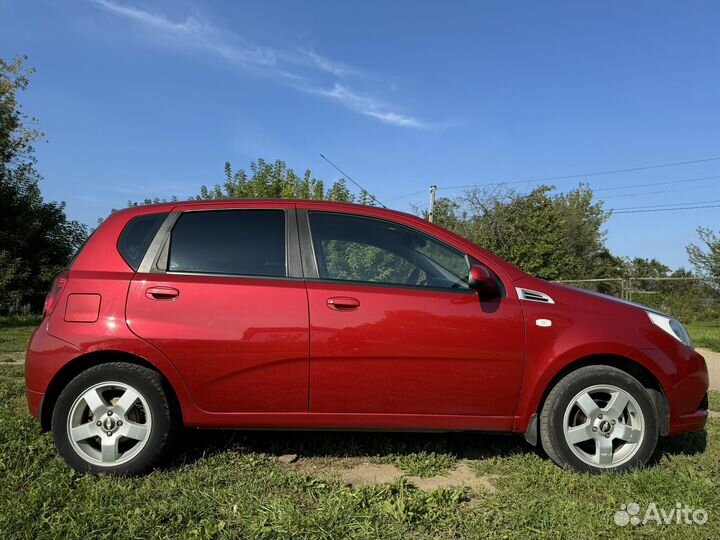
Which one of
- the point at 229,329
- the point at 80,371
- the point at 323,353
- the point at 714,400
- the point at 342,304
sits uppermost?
the point at 342,304

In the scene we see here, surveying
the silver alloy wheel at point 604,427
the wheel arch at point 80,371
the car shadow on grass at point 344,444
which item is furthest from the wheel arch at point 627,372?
the wheel arch at point 80,371

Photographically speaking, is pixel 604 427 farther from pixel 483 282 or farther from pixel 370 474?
pixel 370 474

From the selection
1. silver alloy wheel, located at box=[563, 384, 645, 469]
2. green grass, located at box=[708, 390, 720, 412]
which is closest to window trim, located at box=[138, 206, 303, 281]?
silver alloy wheel, located at box=[563, 384, 645, 469]

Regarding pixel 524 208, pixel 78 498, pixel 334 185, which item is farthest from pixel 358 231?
pixel 524 208

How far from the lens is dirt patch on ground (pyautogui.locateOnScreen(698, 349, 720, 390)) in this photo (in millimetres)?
6384

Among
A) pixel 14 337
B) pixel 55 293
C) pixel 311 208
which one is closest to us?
pixel 55 293

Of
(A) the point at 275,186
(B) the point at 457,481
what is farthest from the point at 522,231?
(B) the point at 457,481

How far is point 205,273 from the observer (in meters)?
3.23

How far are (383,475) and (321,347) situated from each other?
3.04 feet

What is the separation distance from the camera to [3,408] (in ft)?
14.0

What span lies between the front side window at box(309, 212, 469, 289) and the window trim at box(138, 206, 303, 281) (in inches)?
5.2

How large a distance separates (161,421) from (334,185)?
1381 centimetres

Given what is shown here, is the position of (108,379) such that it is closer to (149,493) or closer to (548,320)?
(149,493)

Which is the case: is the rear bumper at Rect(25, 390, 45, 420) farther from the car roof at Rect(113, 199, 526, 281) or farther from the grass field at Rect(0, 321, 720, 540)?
the car roof at Rect(113, 199, 526, 281)
